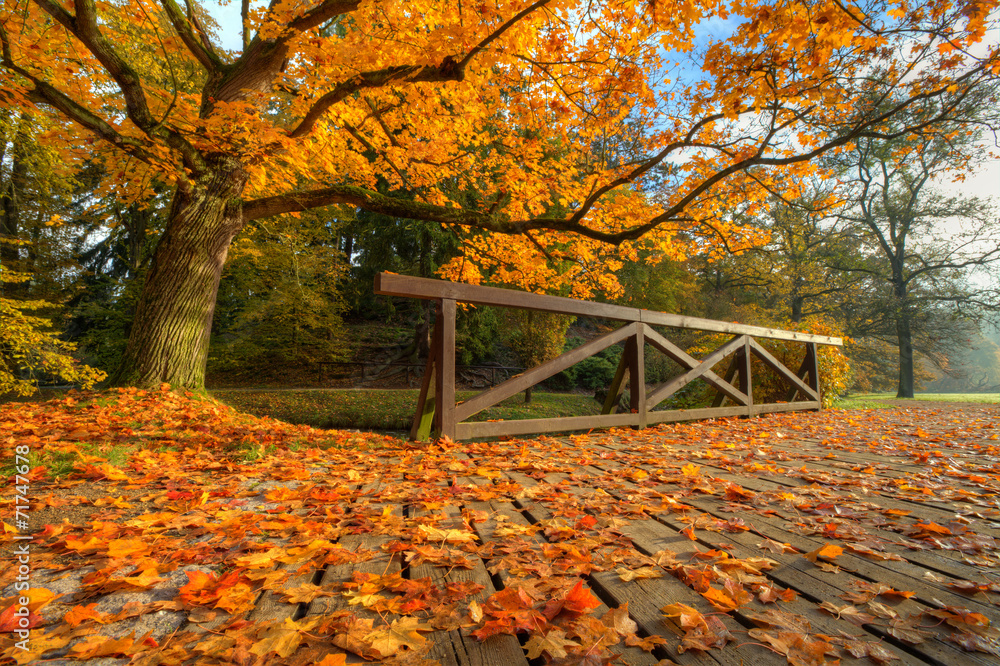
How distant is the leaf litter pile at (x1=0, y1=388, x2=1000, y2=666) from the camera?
1041 millimetres

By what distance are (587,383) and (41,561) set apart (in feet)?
56.4

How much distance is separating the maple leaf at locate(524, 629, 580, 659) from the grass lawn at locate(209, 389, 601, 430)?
8.71m

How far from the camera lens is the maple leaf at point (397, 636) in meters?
1.01

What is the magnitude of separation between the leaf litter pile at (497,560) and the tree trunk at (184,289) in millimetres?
2145

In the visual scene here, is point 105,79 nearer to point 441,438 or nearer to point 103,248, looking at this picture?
point 441,438

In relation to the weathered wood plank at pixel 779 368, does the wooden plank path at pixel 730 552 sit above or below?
below

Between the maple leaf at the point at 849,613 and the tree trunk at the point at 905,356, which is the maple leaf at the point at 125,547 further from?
the tree trunk at the point at 905,356

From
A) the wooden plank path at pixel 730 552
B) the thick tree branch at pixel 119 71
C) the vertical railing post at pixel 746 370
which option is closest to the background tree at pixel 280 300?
the thick tree branch at pixel 119 71

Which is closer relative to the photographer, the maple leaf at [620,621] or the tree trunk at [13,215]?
the maple leaf at [620,621]

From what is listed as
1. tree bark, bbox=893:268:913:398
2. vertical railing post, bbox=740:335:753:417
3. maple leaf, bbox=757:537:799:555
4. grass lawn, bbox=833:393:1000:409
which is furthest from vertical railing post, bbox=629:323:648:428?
tree bark, bbox=893:268:913:398

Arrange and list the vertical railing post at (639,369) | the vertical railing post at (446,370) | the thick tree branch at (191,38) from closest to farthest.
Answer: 1. the vertical railing post at (446,370)
2. the vertical railing post at (639,369)
3. the thick tree branch at (191,38)

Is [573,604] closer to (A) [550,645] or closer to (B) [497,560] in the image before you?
(A) [550,645]

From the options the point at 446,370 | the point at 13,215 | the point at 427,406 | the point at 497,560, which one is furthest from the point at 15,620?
the point at 13,215

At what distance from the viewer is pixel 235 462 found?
9.39ft
